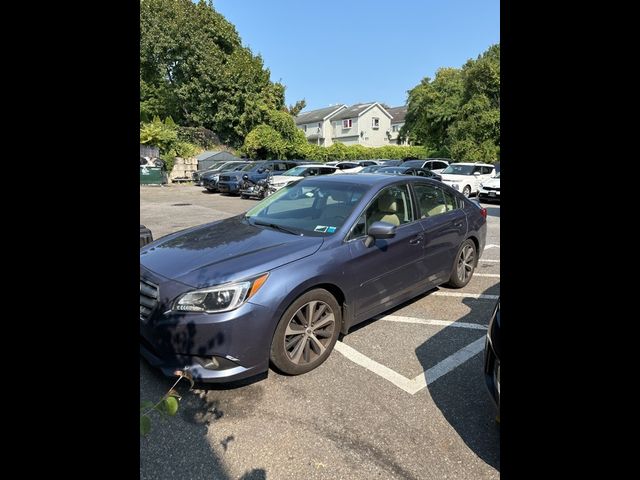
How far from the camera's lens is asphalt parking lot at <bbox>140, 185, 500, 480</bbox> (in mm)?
2544

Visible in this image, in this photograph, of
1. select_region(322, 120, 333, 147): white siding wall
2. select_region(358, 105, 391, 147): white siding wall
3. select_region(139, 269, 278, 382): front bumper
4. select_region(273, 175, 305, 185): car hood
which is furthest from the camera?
select_region(322, 120, 333, 147): white siding wall

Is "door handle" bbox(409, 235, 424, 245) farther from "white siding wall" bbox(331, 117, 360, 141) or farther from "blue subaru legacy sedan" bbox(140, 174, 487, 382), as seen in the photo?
"white siding wall" bbox(331, 117, 360, 141)

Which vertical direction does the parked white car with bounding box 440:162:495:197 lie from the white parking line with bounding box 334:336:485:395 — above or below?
above

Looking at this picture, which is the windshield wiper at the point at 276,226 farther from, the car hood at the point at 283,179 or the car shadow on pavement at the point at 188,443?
the car hood at the point at 283,179

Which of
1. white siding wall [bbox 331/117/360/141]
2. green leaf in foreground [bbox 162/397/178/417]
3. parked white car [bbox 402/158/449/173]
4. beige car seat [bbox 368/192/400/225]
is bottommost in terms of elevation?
green leaf in foreground [bbox 162/397/178/417]

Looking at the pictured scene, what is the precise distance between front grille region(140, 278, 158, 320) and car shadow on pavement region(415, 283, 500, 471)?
2.12 metres

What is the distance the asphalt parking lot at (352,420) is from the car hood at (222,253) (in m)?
0.85

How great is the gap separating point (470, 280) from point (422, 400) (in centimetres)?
326

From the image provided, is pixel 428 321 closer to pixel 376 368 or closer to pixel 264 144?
pixel 376 368

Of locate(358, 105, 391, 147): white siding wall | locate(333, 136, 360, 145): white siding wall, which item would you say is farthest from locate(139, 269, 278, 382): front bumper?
locate(358, 105, 391, 147): white siding wall

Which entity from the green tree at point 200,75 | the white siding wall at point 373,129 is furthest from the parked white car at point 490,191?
the white siding wall at point 373,129

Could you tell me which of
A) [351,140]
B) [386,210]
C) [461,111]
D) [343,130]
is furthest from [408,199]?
[343,130]
